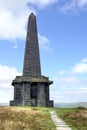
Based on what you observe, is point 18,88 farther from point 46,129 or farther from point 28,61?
point 46,129

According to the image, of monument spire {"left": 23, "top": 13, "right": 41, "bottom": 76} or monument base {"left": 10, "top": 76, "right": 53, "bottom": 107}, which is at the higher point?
monument spire {"left": 23, "top": 13, "right": 41, "bottom": 76}

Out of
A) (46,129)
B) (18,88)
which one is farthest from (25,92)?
(46,129)

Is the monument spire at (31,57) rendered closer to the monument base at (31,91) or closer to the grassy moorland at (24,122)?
the monument base at (31,91)

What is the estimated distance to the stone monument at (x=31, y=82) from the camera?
8744 cm

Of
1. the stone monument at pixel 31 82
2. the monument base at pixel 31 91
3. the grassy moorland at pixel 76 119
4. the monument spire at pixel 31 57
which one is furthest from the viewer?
the monument spire at pixel 31 57

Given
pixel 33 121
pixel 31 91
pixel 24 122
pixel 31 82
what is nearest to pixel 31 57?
pixel 31 82

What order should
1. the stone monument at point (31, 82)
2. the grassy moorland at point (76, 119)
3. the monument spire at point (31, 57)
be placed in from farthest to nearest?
the monument spire at point (31, 57) < the stone monument at point (31, 82) < the grassy moorland at point (76, 119)

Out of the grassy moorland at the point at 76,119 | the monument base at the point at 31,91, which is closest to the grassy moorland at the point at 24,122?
the grassy moorland at the point at 76,119

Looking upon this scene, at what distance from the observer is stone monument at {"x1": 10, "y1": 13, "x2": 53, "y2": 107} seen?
8744 cm

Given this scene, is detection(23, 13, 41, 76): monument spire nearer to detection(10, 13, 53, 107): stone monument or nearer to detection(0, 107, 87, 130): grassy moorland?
detection(10, 13, 53, 107): stone monument

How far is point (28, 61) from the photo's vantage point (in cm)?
8775

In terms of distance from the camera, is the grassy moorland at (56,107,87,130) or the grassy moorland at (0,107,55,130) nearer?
the grassy moorland at (0,107,55,130)

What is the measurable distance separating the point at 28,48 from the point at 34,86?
9051 millimetres

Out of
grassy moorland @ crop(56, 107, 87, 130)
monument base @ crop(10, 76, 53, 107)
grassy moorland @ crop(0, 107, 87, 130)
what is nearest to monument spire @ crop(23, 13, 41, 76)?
monument base @ crop(10, 76, 53, 107)
